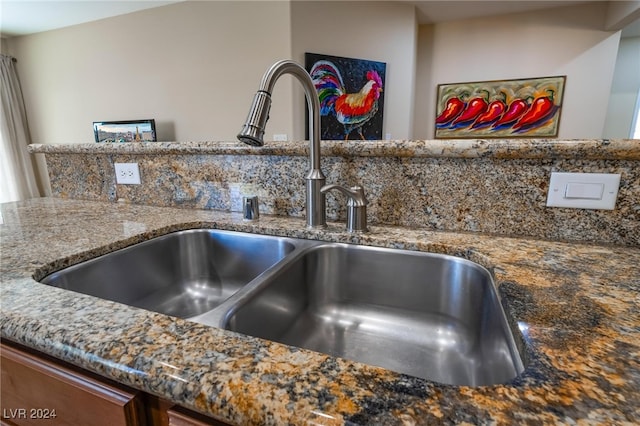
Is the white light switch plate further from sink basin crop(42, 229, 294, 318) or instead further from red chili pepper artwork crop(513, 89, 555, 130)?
red chili pepper artwork crop(513, 89, 555, 130)

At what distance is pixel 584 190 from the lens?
2.20 ft

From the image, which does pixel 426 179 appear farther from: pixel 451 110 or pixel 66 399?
pixel 451 110

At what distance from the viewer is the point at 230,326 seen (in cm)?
47

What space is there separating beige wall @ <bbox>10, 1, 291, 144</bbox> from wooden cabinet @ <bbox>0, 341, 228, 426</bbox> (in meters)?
2.38

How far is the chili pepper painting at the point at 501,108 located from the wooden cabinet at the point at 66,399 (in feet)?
13.1

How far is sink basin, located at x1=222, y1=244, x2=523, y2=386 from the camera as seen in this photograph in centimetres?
59

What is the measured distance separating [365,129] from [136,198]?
2244mm

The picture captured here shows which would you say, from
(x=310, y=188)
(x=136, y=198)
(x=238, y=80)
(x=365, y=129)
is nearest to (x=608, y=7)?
(x=365, y=129)

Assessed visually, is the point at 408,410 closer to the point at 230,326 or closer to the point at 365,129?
the point at 230,326

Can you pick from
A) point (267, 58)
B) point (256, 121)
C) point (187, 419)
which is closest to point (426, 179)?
point (256, 121)

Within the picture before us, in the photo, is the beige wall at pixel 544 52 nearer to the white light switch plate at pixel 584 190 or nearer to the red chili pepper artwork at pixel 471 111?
the red chili pepper artwork at pixel 471 111

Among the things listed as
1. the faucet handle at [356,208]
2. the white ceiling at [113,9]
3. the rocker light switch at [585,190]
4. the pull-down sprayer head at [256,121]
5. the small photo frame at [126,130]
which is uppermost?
the white ceiling at [113,9]

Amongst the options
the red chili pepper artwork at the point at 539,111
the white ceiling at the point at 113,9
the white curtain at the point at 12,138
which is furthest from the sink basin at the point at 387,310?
the white curtain at the point at 12,138

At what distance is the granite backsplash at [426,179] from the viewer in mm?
667
